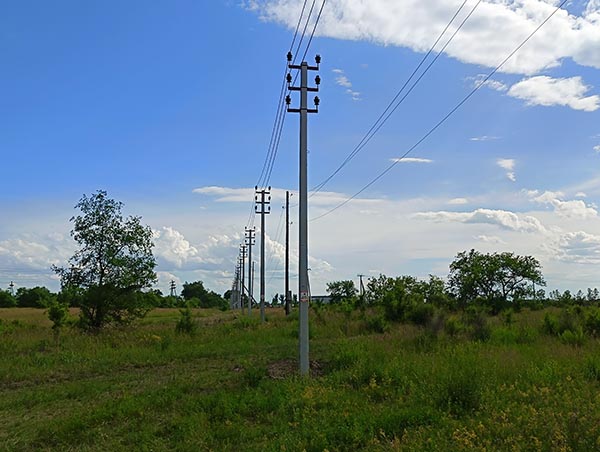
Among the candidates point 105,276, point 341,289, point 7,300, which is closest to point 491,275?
point 341,289

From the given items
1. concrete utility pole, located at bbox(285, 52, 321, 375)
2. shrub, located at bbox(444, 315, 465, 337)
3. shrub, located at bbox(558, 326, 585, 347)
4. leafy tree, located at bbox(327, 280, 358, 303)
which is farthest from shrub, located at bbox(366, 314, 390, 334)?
leafy tree, located at bbox(327, 280, 358, 303)

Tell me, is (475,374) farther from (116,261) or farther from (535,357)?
(116,261)

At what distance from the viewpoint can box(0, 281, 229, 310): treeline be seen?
85.0 ft

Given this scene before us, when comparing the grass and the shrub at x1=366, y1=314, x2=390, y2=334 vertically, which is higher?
the shrub at x1=366, y1=314, x2=390, y2=334

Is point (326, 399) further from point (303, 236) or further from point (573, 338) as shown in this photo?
point (573, 338)

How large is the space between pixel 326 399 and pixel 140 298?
59.5ft

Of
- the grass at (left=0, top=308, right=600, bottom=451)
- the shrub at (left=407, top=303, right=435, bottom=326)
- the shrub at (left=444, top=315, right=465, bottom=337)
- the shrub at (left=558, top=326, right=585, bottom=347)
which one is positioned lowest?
the grass at (left=0, top=308, right=600, bottom=451)

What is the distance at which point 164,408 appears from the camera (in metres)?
10.1

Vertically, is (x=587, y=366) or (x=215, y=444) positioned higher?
(x=587, y=366)

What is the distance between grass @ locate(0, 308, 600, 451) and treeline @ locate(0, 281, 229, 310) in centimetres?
905

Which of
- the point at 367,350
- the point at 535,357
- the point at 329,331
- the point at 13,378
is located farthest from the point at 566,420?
the point at 329,331

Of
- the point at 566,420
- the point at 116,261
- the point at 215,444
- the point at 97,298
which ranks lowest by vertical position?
the point at 215,444

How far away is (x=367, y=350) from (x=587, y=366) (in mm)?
5422

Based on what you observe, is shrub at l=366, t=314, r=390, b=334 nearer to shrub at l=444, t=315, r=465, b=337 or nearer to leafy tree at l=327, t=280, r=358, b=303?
shrub at l=444, t=315, r=465, b=337
